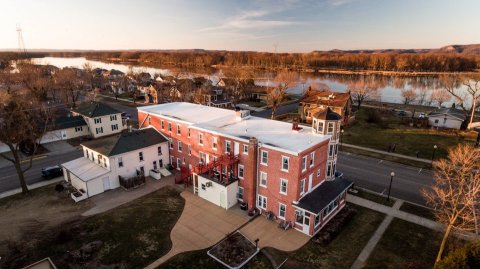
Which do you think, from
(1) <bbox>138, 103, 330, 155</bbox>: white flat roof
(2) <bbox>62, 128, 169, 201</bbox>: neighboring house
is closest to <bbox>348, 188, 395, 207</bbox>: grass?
(1) <bbox>138, 103, 330, 155</bbox>: white flat roof

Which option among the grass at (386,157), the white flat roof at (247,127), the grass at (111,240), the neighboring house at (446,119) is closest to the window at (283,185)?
the white flat roof at (247,127)

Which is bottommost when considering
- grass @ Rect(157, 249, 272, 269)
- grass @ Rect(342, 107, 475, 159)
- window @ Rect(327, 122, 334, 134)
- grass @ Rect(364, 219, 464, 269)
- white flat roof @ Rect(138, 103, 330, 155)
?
grass @ Rect(364, 219, 464, 269)

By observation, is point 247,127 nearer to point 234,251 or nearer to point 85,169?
point 234,251

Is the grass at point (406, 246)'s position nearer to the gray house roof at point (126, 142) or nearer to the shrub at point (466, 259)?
the shrub at point (466, 259)

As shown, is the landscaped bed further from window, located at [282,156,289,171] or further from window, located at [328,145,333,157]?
window, located at [328,145,333,157]

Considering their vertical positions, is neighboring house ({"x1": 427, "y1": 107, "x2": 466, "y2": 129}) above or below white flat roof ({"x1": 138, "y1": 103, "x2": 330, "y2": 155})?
below

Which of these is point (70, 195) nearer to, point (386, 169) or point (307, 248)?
point (307, 248)

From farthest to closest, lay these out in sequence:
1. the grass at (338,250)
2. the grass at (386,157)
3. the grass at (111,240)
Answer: the grass at (386,157) < the grass at (338,250) < the grass at (111,240)
